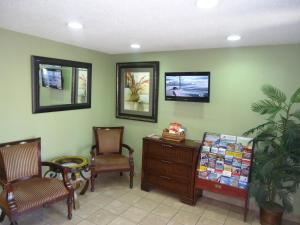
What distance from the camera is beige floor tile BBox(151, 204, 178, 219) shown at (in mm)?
2960

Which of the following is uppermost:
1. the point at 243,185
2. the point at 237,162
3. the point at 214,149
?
the point at 214,149

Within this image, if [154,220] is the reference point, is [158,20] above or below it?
above

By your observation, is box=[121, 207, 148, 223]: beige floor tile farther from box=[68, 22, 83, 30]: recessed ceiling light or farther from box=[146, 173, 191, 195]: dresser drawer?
box=[68, 22, 83, 30]: recessed ceiling light

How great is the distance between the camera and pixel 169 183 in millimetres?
3359

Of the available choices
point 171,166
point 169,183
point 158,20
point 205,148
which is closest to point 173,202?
point 169,183

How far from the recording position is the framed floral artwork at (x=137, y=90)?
3.88 metres

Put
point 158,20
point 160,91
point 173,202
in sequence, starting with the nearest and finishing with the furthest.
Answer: point 158,20 < point 173,202 < point 160,91

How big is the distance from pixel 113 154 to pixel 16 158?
1.57 m

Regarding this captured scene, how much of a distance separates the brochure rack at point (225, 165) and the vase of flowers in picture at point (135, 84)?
145cm

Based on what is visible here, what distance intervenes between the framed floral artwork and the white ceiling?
3.00 feet

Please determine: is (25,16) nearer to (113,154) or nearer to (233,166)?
(113,154)

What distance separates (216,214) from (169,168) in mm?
878

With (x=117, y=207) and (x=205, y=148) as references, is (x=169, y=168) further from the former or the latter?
(x=117, y=207)

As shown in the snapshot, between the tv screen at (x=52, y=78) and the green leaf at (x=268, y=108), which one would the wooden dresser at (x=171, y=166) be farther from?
the tv screen at (x=52, y=78)
